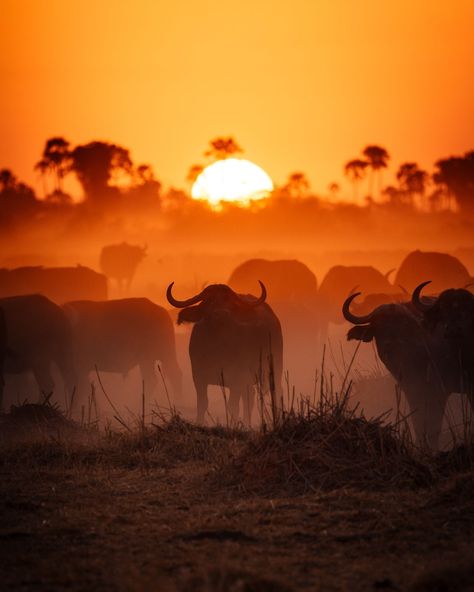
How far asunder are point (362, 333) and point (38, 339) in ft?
29.3

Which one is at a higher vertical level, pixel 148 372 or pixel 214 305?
pixel 214 305

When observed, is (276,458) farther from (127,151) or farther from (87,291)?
(127,151)

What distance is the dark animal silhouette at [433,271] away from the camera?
111 ft

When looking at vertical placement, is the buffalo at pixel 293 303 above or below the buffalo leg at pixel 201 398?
above

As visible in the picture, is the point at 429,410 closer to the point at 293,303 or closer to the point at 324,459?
the point at 324,459

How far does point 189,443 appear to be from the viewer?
781cm

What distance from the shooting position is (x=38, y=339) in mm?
18172

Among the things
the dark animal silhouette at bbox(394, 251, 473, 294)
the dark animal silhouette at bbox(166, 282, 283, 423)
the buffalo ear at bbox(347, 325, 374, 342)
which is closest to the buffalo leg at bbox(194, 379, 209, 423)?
the dark animal silhouette at bbox(166, 282, 283, 423)

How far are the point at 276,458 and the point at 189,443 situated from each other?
1509 mm

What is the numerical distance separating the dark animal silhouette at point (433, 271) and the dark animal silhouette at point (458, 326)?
23.1 metres

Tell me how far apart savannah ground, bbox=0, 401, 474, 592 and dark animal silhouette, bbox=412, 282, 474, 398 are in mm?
3722

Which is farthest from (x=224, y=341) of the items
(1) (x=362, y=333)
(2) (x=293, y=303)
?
(2) (x=293, y=303)

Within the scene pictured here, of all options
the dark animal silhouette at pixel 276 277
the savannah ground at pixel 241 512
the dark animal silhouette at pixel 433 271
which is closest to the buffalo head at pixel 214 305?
the savannah ground at pixel 241 512

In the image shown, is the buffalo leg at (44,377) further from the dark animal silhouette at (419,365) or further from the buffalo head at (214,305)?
the dark animal silhouette at (419,365)
